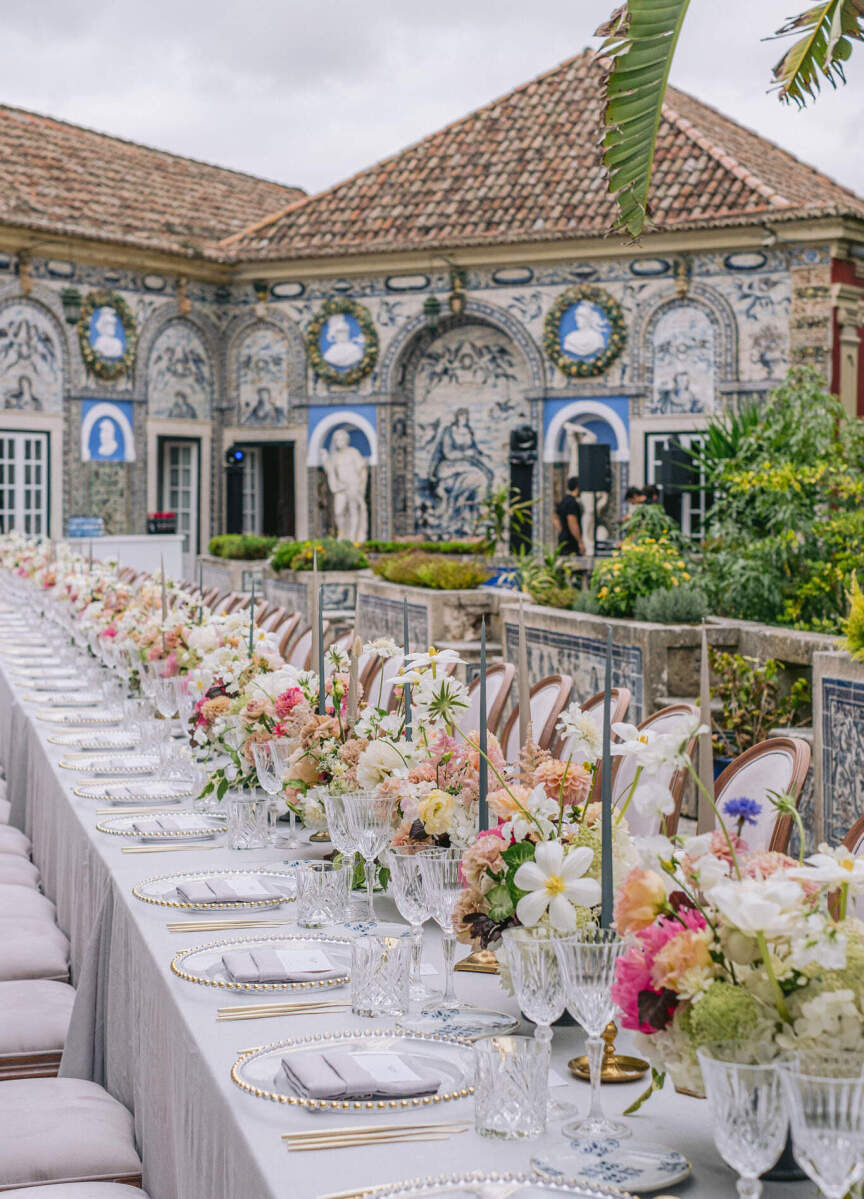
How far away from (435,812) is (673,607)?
5.68 meters

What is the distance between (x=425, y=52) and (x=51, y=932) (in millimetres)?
48728

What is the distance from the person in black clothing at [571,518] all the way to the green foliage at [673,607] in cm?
600

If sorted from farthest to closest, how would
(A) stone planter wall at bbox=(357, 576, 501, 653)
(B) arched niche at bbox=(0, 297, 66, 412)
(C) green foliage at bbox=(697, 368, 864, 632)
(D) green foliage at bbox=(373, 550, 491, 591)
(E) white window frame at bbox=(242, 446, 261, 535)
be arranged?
1. (E) white window frame at bbox=(242, 446, 261, 535)
2. (B) arched niche at bbox=(0, 297, 66, 412)
3. (D) green foliage at bbox=(373, 550, 491, 591)
4. (A) stone planter wall at bbox=(357, 576, 501, 653)
5. (C) green foliage at bbox=(697, 368, 864, 632)

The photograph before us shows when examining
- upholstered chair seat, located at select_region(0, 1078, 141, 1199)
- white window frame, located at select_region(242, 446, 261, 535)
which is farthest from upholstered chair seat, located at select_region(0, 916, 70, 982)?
white window frame, located at select_region(242, 446, 261, 535)

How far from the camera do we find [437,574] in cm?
1084

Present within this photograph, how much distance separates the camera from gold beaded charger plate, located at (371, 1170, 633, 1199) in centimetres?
155

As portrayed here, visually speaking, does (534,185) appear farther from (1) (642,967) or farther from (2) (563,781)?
(1) (642,967)

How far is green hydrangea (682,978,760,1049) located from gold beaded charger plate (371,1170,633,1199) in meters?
0.20

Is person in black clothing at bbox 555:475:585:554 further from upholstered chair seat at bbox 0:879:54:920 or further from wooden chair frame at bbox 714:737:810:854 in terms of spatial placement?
wooden chair frame at bbox 714:737:810:854

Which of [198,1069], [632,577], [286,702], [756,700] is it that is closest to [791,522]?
[632,577]

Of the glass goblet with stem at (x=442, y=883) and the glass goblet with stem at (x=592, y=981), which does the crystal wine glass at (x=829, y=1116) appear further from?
the glass goblet with stem at (x=442, y=883)

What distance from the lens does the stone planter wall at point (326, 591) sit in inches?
516

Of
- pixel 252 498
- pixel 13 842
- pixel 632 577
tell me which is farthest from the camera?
pixel 252 498

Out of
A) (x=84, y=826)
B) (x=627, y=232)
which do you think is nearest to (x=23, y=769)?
(x=84, y=826)
